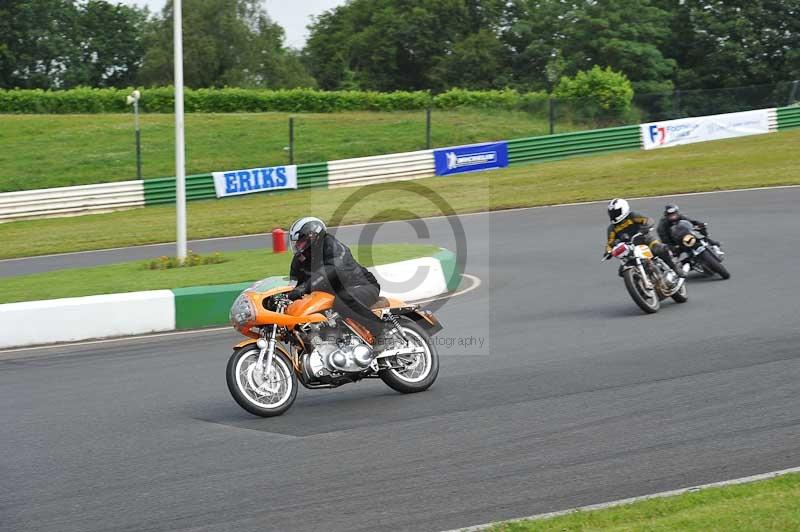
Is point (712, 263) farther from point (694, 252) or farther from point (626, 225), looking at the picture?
point (626, 225)

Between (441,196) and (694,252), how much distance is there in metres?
13.6

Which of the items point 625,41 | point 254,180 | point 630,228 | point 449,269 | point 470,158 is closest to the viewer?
Answer: point 630,228

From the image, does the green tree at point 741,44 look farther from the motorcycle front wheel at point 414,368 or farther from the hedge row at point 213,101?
the motorcycle front wheel at point 414,368

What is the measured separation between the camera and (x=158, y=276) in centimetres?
1616

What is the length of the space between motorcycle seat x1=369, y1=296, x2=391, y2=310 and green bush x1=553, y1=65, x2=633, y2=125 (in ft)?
95.7

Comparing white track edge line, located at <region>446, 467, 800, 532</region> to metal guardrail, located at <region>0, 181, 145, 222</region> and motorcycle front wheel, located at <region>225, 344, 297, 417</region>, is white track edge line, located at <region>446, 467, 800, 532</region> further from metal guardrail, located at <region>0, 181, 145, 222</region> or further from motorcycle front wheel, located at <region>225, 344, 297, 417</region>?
metal guardrail, located at <region>0, 181, 145, 222</region>

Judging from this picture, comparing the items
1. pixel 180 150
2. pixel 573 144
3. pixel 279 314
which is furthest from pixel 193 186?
pixel 279 314

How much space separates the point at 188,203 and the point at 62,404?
21.8m

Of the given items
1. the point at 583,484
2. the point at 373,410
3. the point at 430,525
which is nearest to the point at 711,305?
the point at 373,410

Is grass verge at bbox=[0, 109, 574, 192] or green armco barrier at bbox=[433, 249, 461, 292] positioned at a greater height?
grass verge at bbox=[0, 109, 574, 192]

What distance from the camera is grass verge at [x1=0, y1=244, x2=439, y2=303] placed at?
14948 millimetres

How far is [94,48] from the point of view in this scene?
7819 cm

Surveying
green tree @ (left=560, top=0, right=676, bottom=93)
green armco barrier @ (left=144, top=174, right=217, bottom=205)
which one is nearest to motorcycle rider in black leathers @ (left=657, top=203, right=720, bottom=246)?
green armco barrier @ (left=144, top=174, right=217, bottom=205)

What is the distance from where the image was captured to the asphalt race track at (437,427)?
6652 mm
